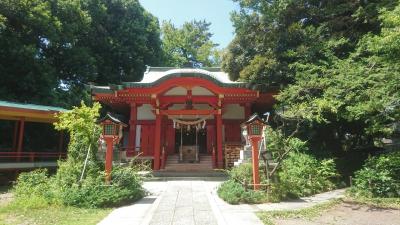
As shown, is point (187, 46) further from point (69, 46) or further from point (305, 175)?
point (305, 175)

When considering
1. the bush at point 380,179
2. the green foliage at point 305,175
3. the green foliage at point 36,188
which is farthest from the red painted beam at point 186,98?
the bush at point 380,179

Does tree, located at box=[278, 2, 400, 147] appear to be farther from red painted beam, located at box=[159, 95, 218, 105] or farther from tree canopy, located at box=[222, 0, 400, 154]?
red painted beam, located at box=[159, 95, 218, 105]

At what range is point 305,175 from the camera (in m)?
11.1

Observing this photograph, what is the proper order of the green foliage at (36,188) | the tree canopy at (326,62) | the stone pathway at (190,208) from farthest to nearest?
1. the tree canopy at (326,62)
2. the green foliage at (36,188)
3. the stone pathway at (190,208)

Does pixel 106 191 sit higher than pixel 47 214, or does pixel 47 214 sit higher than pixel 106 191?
pixel 106 191

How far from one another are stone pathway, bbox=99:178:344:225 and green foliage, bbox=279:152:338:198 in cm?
39

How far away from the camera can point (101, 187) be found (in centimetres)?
923

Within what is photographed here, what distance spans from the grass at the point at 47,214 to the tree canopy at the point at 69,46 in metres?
14.9

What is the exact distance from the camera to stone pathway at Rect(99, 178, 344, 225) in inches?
280

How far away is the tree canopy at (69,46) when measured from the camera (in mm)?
20953

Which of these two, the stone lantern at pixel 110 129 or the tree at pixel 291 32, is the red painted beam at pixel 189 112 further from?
the stone lantern at pixel 110 129

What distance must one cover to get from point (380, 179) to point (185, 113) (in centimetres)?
895

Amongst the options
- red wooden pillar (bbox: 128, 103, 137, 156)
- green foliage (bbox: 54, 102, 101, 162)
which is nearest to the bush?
green foliage (bbox: 54, 102, 101, 162)

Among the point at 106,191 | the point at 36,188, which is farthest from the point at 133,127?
the point at 106,191
